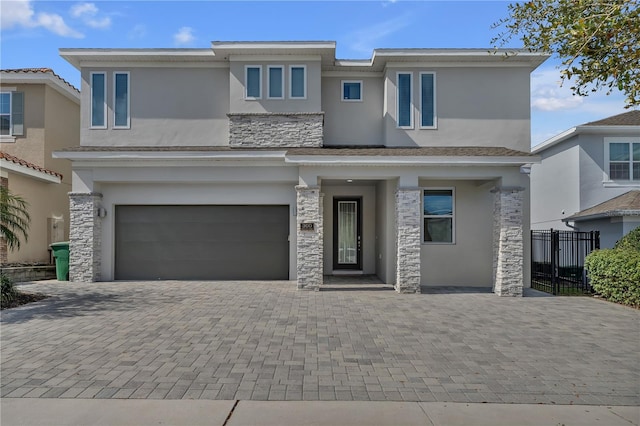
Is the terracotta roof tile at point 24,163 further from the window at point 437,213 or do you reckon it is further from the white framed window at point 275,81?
the window at point 437,213

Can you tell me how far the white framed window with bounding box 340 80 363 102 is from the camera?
15.4 metres

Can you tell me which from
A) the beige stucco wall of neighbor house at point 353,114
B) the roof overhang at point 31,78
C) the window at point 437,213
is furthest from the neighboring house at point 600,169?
the roof overhang at point 31,78

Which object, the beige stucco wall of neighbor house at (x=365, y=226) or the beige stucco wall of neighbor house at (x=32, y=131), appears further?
the beige stucco wall of neighbor house at (x=32, y=131)

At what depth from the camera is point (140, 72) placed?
15148mm

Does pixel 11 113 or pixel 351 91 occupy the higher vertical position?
pixel 351 91

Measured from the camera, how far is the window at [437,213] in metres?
14.2

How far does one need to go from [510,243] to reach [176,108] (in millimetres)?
11300

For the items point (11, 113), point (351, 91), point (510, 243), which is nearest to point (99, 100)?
point (11, 113)

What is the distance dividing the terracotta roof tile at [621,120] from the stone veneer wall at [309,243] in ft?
Result: 38.1

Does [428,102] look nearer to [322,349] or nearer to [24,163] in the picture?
[322,349]

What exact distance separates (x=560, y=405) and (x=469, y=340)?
2660 mm

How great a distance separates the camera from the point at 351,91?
1548 centimetres

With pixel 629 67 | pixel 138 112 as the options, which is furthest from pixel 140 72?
pixel 629 67

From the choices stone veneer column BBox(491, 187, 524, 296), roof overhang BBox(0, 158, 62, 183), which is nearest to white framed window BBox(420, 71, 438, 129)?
stone veneer column BBox(491, 187, 524, 296)
